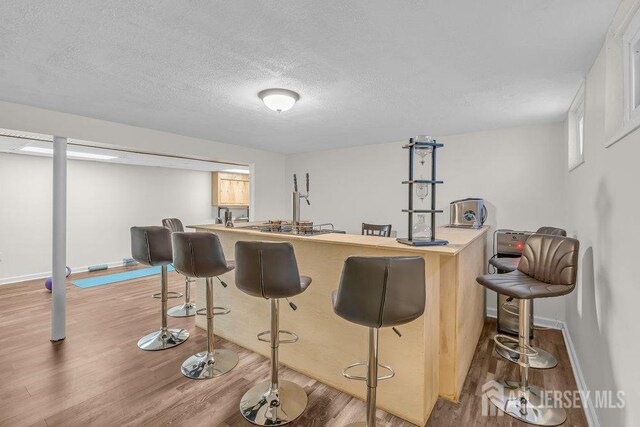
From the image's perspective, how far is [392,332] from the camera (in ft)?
6.59

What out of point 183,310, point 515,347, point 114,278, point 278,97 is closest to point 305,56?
point 278,97

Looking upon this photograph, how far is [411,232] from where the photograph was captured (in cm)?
197

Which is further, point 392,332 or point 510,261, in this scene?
point 510,261

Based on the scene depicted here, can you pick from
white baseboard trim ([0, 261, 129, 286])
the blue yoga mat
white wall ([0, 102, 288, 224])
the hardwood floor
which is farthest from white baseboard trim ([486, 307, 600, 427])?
white baseboard trim ([0, 261, 129, 286])

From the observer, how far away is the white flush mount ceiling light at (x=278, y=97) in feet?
8.13

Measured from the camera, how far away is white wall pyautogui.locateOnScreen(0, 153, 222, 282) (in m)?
5.11

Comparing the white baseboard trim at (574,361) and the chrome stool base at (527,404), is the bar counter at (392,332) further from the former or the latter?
the white baseboard trim at (574,361)

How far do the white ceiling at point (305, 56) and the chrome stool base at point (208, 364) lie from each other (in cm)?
227

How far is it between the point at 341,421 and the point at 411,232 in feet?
4.20

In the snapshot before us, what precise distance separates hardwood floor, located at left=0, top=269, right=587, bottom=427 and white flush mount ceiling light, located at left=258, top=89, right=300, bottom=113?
2220 millimetres

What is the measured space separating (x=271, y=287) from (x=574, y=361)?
2.65 m

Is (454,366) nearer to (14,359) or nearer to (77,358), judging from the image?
(77,358)

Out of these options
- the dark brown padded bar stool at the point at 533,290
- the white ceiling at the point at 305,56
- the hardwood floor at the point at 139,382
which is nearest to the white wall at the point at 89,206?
the hardwood floor at the point at 139,382

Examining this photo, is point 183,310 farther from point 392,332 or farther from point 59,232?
point 392,332
